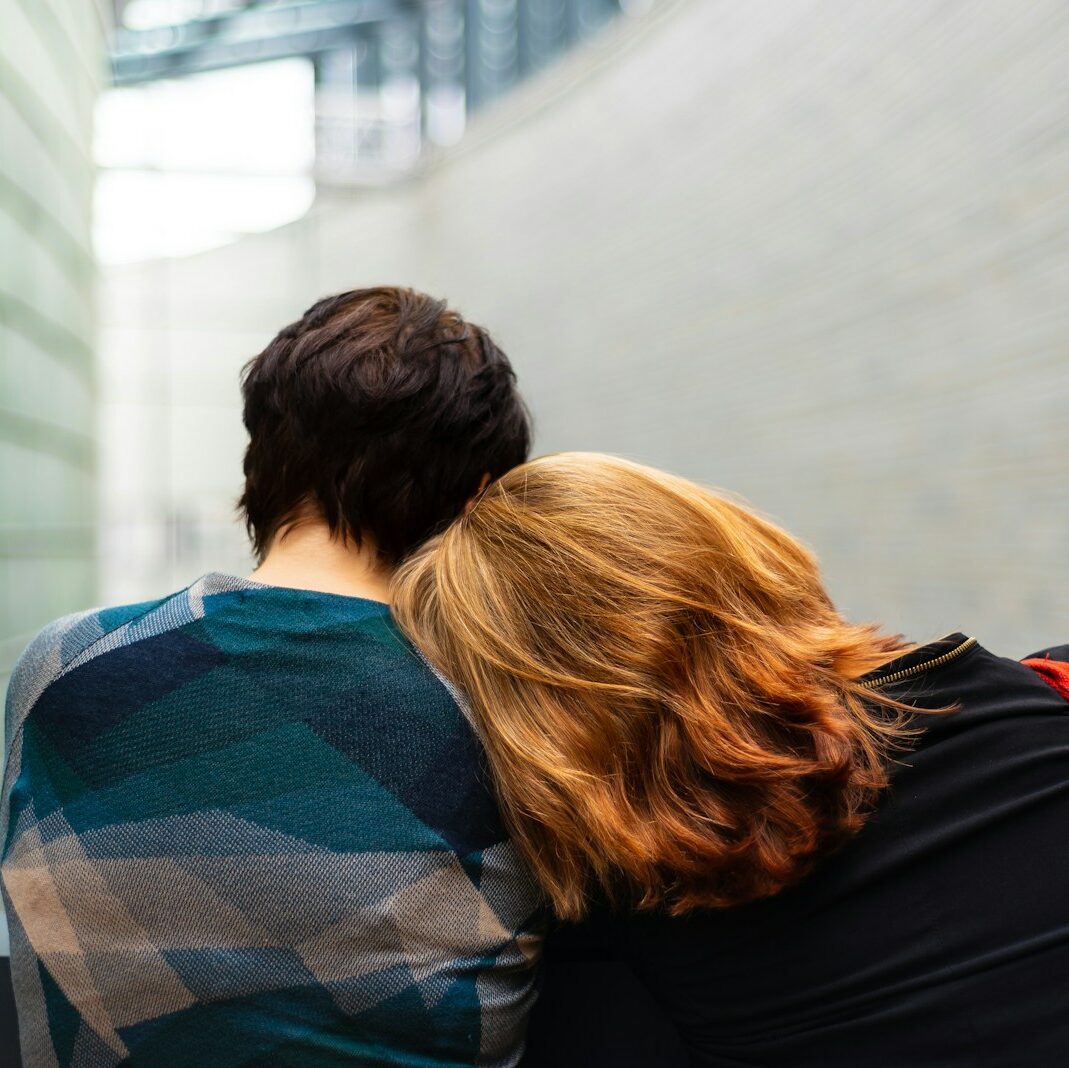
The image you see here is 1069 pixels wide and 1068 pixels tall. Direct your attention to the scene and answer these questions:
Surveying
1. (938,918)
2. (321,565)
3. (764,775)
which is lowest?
(938,918)

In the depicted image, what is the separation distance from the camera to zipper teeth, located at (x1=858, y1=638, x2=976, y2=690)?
3.29 ft

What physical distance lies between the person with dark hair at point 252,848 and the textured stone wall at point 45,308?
1.32 m

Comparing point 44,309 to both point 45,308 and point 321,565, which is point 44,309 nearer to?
point 45,308

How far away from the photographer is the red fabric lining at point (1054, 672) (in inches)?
40.8

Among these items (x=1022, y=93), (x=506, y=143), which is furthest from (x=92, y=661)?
(x=506, y=143)

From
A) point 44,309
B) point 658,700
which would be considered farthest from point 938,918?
point 44,309

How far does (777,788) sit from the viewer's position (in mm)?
934

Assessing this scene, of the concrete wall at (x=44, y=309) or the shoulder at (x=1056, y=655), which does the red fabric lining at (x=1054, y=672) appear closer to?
the shoulder at (x=1056, y=655)

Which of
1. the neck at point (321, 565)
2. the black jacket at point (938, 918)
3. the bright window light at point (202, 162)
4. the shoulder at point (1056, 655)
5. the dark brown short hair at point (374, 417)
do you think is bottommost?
the black jacket at point (938, 918)

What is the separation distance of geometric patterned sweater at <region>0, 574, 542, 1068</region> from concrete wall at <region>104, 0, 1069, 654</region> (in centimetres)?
291

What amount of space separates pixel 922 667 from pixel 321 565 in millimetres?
604

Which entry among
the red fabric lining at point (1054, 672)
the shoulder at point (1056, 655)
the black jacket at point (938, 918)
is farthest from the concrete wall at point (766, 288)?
the black jacket at point (938, 918)

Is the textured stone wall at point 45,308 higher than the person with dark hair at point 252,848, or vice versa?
the textured stone wall at point 45,308

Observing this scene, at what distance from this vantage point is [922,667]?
39.6 inches
